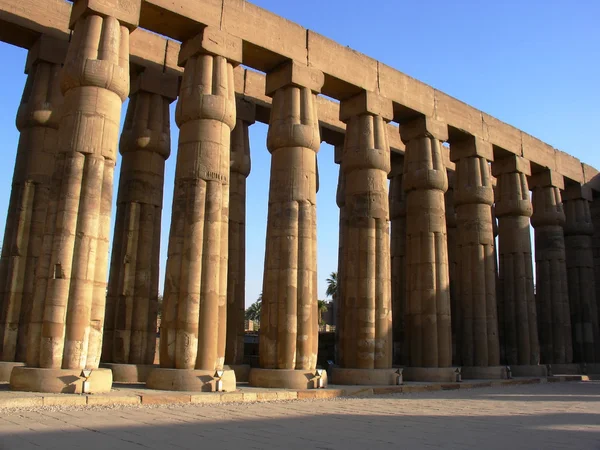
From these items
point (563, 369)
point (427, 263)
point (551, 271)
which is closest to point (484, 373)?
point (427, 263)

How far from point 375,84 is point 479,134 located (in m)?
5.89

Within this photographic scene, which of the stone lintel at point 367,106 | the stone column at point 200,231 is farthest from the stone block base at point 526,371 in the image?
the stone column at point 200,231

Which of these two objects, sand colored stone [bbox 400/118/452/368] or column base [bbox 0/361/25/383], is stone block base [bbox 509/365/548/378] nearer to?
sand colored stone [bbox 400/118/452/368]

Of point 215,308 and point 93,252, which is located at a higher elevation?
point 93,252

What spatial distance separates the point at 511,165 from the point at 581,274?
24.0 feet

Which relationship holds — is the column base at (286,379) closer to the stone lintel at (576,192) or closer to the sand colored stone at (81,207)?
the sand colored stone at (81,207)

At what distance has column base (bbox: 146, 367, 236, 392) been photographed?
1389cm

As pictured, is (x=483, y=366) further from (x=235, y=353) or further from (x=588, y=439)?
(x=588, y=439)

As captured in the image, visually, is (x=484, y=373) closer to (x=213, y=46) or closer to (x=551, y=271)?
(x=551, y=271)

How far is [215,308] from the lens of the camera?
14.8m

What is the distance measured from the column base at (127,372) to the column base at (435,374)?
8.55m

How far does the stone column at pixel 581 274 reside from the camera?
90.6 ft

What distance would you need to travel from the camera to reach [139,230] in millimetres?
18766

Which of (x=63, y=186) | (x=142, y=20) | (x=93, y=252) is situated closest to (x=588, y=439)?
(x=93, y=252)
